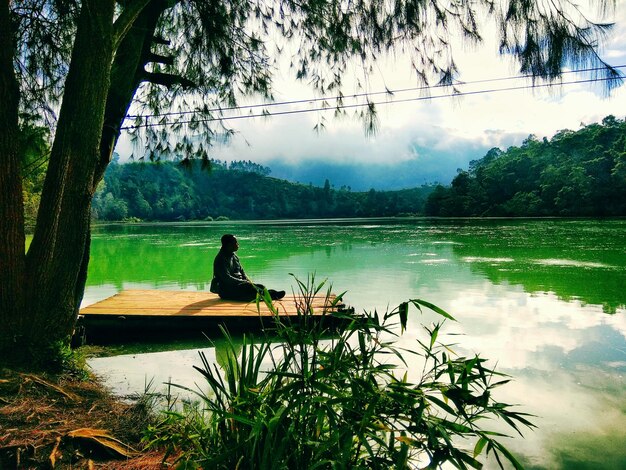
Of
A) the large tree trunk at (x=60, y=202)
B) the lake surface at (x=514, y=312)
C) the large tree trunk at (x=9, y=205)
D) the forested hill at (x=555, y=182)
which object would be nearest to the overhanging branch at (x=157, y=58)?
the large tree trunk at (x=60, y=202)

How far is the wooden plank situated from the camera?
5.07m

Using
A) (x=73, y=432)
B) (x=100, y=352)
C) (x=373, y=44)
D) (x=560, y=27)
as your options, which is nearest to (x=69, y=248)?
(x=73, y=432)

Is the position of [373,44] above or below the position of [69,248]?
above

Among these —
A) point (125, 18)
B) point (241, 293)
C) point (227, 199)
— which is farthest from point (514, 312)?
point (227, 199)

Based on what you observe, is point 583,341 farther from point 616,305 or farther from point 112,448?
point 112,448

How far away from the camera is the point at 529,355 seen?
458 cm

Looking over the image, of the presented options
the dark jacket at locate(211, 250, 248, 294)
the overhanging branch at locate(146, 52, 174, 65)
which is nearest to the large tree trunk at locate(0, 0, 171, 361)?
the overhanging branch at locate(146, 52, 174, 65)

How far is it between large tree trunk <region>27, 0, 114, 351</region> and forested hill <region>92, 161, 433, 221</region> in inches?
2713

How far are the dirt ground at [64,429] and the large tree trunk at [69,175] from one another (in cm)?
50

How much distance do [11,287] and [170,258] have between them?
41.7 ft

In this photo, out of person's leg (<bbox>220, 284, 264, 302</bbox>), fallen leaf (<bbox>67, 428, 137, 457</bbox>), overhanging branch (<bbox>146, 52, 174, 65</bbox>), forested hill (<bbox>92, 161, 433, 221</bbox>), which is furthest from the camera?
forested hill (<bbox>92, 161, 433, 221</bbox>)

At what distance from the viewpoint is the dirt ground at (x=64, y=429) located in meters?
1.74

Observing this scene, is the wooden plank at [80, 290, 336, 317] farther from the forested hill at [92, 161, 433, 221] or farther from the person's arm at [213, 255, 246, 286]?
the forested hill at [92, 161, 433, 221]

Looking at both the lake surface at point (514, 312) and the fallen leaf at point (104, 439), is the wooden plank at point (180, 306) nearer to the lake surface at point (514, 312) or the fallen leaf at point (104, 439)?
the lake surface at point (514, 312)
